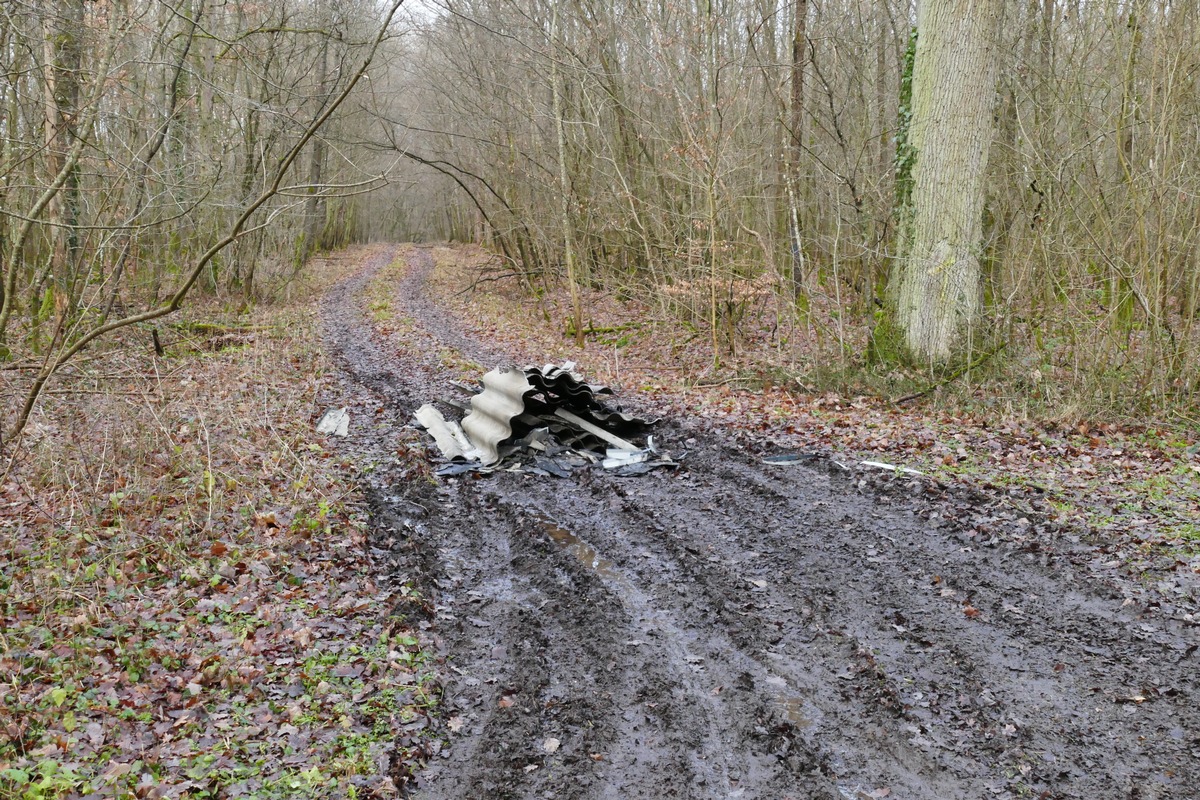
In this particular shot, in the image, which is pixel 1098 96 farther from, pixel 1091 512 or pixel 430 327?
pixel 430 327

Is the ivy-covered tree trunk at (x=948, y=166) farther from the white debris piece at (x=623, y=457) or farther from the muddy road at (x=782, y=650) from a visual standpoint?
the white debris piece at (x=623, y=457)

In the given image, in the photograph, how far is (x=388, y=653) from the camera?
16.9 feet

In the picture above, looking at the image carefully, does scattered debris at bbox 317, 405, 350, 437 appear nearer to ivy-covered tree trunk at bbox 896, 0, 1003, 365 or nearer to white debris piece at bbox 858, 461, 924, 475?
white debris piece at bbox 858, 461, 924, 475

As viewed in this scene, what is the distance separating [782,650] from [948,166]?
26.0ft

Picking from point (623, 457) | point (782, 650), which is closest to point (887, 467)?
point (623, 457)

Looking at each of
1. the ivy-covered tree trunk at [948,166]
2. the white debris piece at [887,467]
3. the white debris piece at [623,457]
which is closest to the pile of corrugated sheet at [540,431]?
the white debris piece at [623,457]

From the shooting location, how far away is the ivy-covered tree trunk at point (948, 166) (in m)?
10.2

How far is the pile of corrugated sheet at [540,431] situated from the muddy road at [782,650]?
1029mm

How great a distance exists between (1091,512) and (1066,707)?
9.38 ft

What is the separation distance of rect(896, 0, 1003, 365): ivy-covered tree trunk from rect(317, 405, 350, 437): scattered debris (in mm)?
7630

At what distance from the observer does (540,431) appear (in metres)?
9.50

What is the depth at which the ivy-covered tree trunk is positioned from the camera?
1020cm

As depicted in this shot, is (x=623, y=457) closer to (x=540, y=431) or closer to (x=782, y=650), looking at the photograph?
(x=540, y=431)

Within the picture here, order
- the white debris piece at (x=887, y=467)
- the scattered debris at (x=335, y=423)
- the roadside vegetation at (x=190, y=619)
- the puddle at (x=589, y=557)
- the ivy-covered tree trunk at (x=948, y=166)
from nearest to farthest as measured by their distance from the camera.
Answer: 1. the roadside vegetation at (x=190, y=619)
2. the puddle at (x=589, y=557)
3. the white debris piece at (x=887, y=467)
4. the scattered debris at (x=335, y=423)
5. the ivy-covered tree trunk at (x=948, y=166)
